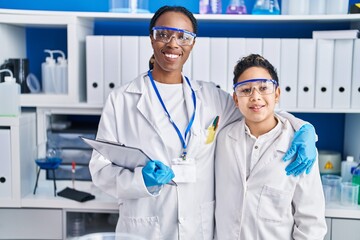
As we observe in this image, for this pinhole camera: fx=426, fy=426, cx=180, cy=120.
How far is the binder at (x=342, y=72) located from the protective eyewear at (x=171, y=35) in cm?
84

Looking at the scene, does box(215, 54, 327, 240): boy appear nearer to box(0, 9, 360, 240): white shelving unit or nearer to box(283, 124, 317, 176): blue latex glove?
box(283, 124, 317, 176): blue latex glove

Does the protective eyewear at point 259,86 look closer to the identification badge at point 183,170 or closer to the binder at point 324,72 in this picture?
the identification badge at point 183,170

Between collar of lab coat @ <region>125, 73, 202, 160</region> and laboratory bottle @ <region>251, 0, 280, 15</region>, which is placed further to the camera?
laboratory bottle @ <region>251, 0, 280, 15</region>

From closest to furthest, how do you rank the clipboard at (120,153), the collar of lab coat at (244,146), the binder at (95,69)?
the clipboard at (120,153), the collar of lab coat at (244,146), the binder at (95,69)

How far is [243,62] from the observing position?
1.57m

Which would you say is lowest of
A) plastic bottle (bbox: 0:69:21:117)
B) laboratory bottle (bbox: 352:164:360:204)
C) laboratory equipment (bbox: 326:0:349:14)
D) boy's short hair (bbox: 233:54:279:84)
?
laboratory bottle (bbox: 352:164:360:204)

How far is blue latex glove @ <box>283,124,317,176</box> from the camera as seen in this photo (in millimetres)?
1437

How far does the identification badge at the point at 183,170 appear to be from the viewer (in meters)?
1.54

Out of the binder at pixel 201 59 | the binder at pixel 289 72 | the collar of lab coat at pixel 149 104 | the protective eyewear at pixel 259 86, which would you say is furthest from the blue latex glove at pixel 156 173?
the binder at pixel 289 72

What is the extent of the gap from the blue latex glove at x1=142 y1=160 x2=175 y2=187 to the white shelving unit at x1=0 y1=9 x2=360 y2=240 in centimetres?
59

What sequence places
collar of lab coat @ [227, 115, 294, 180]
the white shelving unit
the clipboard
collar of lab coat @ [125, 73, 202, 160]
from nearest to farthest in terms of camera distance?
the clipboard < collar of lab coat @ [227, 115, 294, 180] < collar of lab coat @ [125, 73, 202, 160] < the white shelving unit

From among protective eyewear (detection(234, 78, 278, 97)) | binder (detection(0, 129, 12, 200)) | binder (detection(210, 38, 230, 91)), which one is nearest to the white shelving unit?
binder (detection(0, 129, 12, 200))

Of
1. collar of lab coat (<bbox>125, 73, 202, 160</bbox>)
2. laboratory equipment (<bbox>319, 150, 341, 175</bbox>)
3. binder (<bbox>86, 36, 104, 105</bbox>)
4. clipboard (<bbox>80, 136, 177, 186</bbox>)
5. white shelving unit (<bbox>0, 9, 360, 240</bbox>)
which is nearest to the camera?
clipboard (<bbox>80, 136, 177, 186</bbox>)

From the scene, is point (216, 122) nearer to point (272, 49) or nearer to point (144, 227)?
point (144, 227)
